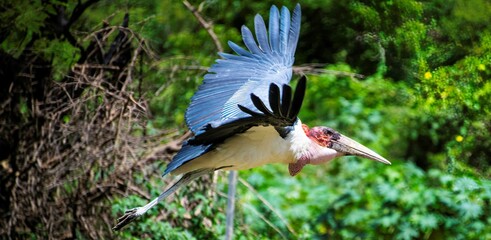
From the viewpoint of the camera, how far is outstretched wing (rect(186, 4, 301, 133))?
6.05 metres

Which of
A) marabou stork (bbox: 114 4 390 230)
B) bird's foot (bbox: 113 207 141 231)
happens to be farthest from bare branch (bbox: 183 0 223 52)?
bird's foot (bbox: 113 207 141 231)

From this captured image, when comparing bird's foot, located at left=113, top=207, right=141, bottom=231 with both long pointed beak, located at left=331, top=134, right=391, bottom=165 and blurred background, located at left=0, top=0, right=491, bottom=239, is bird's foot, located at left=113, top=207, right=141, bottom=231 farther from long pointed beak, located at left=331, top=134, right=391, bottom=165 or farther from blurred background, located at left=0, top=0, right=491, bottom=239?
long pointed beak, located at left=331, top=134, right=391, bottom=165

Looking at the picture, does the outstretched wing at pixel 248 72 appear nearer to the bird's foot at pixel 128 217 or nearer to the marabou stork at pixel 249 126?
the marabou stork at pixel 249 126

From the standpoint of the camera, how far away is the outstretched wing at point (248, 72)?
6.05 m

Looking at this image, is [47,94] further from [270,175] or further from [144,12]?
[270,175]

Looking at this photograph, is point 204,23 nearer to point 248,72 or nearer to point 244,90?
point 248,72

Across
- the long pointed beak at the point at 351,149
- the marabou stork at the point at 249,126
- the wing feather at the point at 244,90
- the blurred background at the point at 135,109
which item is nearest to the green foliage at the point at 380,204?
the blurred background at the point at 135,109

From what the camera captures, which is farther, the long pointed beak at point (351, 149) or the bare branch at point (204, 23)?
the bare branch at point (204, 23)

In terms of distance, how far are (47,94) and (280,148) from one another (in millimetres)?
2097

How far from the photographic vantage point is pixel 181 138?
771 centimetres

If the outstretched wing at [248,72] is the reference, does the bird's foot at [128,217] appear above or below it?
below

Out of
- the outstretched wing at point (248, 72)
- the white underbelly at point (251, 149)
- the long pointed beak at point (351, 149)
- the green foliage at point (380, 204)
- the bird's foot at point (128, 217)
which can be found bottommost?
the green foliage at point (380, 204)

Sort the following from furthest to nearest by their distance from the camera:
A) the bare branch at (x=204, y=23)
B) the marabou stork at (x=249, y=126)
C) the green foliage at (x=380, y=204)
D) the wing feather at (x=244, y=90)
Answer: the green foliage at (x=380, y=204), the bare branch at (x=204, y=23), the marabou stork at (x=249, y=126), the wing feather at (x=244, y=90)

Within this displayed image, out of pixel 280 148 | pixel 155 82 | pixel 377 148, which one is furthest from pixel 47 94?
pixel 377 148
